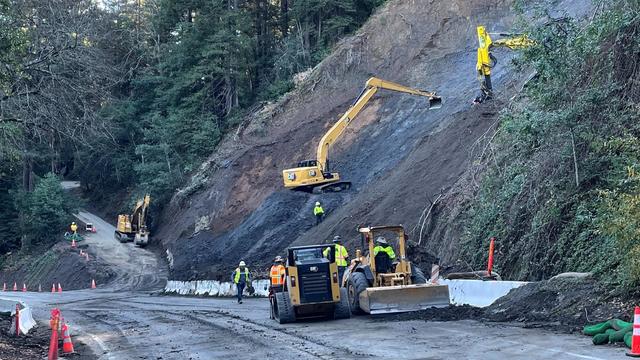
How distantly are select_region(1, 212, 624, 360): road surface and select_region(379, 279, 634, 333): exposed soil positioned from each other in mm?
649

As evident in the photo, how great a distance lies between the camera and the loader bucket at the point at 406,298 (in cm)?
1803

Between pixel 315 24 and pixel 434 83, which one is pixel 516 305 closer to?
pixel 434 83

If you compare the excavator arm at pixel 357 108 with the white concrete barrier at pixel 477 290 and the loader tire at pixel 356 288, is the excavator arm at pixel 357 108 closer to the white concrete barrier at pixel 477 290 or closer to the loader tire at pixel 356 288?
the loader tire at pixel 356 288

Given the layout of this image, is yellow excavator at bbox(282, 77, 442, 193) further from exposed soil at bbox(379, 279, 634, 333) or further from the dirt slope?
exposed soil at bbox(379, 279, 634, 333)

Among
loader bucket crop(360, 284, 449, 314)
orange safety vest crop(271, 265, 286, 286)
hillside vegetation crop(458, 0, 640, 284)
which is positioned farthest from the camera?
orange safety vest crop(271, 265, 286, 286)

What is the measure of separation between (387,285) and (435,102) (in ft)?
72.4

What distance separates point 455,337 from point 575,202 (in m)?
6.03

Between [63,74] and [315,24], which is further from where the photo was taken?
[315,24]

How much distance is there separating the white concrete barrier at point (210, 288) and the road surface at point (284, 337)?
2.59 metres

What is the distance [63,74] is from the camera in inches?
734

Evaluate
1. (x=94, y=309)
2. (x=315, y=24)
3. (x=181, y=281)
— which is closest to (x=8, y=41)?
(x=94, y=309)

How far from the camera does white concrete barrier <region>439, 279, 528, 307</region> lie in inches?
692

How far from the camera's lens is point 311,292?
61.9 feet

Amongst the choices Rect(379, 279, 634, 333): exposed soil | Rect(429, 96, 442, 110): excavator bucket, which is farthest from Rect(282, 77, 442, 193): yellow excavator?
Rect(379, 279, 634, 333): exposed soil
